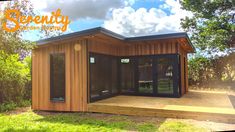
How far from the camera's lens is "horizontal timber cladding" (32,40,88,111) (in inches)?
246

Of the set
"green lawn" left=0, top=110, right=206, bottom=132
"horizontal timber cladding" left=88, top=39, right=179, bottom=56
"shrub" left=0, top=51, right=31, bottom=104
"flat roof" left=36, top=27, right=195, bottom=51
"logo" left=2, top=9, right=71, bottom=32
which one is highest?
"logo" left=2, top=9, right=71, bottom=32

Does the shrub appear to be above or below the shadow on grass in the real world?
above

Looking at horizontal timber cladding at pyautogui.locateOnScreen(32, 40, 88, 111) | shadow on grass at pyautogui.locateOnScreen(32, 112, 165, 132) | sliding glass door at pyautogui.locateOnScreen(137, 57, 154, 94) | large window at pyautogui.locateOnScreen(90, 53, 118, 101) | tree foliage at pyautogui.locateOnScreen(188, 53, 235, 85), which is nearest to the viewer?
shadow on grass at pyautogui.locateOnScreen(32, 112, 165, 132)

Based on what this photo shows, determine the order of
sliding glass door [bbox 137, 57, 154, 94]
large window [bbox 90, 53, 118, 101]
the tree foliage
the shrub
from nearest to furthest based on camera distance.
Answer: large window [bbox 90, 53, 118, 101] → the shrub → sliding glass door [bbox 137, 57, 154, 94] → the tree foliage

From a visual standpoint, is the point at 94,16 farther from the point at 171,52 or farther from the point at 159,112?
the point at 159,112

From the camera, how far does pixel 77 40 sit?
6387 mm

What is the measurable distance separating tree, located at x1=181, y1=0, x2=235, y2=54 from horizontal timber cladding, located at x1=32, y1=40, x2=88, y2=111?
7755 mm

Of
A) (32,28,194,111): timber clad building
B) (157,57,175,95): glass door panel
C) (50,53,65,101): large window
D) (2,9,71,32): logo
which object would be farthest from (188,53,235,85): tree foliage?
(50,53,65,101): large window

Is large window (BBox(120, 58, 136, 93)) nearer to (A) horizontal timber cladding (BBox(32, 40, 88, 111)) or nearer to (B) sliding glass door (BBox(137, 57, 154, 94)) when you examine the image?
(B) sliding glass door (BBox(137, 57, 154, 94))

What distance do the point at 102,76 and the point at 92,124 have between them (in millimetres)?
2559

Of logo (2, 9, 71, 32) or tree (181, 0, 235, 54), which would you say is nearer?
logo (2, 9, 71, 32)

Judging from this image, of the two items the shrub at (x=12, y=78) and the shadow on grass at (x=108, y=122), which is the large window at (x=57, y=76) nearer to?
the shadow on grass at (x=108, y=122)

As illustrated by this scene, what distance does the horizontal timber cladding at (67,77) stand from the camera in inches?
246

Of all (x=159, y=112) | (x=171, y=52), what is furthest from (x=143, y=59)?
(x=159, y=112)
